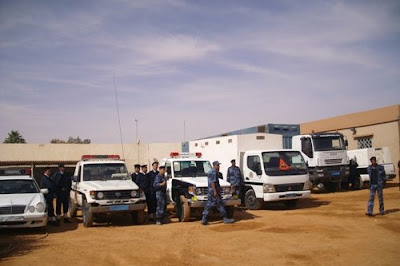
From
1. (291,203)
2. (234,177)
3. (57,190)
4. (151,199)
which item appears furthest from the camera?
(291,203)

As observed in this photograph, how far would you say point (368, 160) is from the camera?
19.4 m

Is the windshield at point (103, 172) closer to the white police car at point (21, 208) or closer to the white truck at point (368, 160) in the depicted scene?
the white police car at point (21, 208)

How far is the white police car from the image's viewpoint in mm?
9398

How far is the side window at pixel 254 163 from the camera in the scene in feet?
44.4

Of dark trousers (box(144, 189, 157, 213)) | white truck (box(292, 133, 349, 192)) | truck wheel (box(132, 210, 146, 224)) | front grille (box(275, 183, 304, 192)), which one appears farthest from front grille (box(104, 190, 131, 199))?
white truck (box(292, 133, 349, 192))

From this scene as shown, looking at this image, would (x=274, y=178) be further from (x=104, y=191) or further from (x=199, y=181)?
(x=104, y=191)

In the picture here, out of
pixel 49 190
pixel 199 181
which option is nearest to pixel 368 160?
pixel 199 181

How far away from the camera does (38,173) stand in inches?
1007

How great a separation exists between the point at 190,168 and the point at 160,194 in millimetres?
1589

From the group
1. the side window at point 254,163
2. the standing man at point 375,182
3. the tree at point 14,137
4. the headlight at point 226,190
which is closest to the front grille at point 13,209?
the headlight at point 226,190

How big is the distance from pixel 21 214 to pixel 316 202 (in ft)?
35.3

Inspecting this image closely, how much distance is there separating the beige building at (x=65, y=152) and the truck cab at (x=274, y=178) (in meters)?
17.0

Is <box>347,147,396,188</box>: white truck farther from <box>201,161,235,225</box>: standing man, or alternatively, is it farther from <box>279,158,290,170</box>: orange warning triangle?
<box>201,161,235,225</box>: standing man

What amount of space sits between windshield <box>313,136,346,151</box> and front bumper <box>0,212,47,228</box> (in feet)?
40.1
